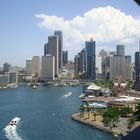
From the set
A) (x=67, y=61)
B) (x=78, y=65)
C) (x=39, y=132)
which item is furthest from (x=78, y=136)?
(x=67, y=61)

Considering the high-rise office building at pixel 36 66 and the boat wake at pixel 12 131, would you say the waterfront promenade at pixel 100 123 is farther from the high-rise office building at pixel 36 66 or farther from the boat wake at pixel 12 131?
the high-rise office building at pixel 36 66

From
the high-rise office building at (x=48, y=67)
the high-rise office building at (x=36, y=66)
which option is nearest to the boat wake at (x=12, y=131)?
the high-rise office building at (x=48, y=67)

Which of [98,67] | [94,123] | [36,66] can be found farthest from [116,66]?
[94,123]

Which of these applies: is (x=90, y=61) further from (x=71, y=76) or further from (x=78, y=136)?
(x=78, y=136)

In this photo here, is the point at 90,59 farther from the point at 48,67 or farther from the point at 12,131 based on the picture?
the point at 12,131

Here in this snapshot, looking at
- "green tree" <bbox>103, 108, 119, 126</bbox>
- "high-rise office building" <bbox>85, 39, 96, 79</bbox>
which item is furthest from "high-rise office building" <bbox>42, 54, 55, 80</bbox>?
"green tree" <bbox>103, 108, 119, 126</bbox>

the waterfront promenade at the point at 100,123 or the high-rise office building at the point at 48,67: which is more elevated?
the high-rise office building at the point at 48,67

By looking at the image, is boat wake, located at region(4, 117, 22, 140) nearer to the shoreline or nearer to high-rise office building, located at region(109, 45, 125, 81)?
the shoreline
